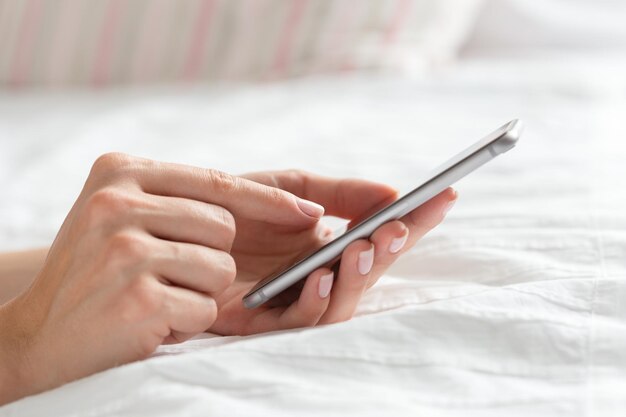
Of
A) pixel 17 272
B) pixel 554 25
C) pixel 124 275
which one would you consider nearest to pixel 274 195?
pixel 124 275

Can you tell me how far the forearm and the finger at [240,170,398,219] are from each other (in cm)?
20

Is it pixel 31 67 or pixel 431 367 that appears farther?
pixel 31 67

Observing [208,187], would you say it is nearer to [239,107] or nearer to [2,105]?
[239,107]

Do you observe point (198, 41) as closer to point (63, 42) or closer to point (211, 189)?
point (63, 42)

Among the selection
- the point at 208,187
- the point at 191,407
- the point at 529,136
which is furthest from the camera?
the point at 529,136

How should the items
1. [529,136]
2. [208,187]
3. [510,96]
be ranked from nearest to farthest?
[208,187]
[529,136]
[510,96]

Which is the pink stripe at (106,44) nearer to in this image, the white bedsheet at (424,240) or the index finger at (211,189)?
the white bedsheet at (424,240)

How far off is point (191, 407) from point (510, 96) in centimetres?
83

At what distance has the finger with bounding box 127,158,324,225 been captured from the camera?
24.8 inches

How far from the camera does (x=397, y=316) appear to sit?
60 centimetres

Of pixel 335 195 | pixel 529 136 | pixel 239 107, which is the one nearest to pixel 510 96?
pixel 529 136

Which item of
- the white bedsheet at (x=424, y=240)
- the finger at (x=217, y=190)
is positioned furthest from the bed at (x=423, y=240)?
the finger at (x=217, y=190)

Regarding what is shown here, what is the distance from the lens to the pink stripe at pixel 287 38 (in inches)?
52.4

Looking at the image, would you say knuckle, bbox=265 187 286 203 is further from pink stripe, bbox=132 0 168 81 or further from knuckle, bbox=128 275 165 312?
pink stripe, bbox=132 0 168 81
